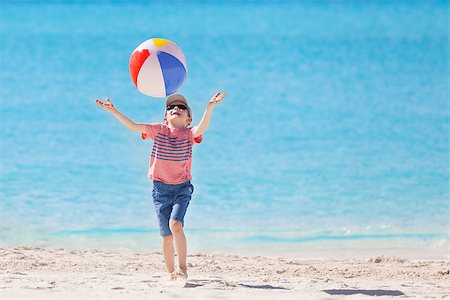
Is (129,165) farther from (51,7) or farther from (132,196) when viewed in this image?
(51,7)

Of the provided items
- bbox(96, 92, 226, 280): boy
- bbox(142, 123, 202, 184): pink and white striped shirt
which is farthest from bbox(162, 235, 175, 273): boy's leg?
bbox(142, 123, 202, 184): pink and white striped shirt

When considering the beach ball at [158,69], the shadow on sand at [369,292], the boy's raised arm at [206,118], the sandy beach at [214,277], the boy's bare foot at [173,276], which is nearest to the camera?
the sandy beach at [214,277]

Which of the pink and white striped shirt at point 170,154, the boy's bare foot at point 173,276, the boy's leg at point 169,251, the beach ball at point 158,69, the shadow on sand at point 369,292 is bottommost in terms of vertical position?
the shadow on sand at point 369,292

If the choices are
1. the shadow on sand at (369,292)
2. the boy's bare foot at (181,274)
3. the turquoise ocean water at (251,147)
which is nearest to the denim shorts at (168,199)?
the boy's bare foot at (181,274)

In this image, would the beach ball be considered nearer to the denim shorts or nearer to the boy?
the boy

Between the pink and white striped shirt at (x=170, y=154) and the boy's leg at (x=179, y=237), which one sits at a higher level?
the pink and white striped shirt at (x=170, y=154)

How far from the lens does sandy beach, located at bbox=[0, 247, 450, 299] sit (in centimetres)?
716

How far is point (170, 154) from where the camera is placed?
25.0 feet

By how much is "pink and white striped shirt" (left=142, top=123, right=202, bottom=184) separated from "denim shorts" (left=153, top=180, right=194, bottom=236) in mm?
46

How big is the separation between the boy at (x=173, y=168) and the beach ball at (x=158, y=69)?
31cm

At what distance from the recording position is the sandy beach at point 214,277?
7.16 meters

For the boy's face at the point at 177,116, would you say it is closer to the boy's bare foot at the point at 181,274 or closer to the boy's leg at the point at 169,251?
the boy's leg at the point at 169,251

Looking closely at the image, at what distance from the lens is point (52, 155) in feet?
50.4

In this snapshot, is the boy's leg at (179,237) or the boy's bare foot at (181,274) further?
the boy's bare foot at (181,274)
